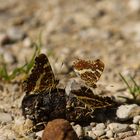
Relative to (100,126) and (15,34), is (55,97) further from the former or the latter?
(15,34)

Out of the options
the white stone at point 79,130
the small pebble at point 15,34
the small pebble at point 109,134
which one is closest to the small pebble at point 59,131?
the white stone at point 79,130

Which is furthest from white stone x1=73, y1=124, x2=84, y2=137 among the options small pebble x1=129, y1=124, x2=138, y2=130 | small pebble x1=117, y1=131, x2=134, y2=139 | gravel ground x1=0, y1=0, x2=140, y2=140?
small pebble x1=129, y1=124, x2=138, y2=130

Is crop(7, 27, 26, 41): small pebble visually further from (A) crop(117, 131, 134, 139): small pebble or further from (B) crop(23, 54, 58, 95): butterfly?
(A) crop(117, 131, 134, 139): small pebble

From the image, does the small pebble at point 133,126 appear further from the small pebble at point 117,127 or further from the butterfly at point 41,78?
the butterfly at point 41,78

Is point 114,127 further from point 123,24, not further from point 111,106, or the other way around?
point 123,24

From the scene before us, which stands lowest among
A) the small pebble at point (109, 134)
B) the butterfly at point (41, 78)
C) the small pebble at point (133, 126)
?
the small pebble at point (109, 134)

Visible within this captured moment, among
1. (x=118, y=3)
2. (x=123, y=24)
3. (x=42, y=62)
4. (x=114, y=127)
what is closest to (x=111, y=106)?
(x=114, y=127)
